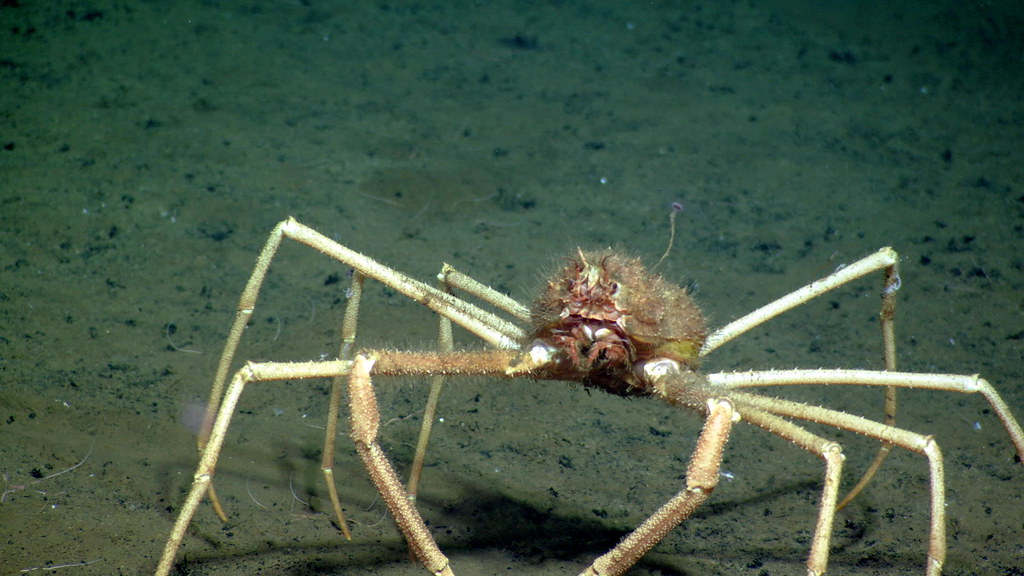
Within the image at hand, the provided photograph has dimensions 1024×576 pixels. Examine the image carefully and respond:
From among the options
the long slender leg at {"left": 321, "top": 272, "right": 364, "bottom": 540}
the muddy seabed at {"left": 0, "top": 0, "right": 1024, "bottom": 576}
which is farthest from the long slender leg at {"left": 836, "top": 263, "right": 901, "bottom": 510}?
the long slender leg at {"left": 321, "top": 272, "right": 364, "bottom": 540}

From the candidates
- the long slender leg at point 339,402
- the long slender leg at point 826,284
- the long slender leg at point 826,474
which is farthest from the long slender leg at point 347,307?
the long slender leg at point 826,474

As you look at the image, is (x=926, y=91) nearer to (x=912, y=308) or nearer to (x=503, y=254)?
(x=912, y=308)

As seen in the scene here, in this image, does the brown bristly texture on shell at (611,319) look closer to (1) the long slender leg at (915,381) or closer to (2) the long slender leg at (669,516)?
(1) the long slender leg at (915,381)

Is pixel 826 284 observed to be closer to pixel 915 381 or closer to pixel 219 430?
pixel 915 381

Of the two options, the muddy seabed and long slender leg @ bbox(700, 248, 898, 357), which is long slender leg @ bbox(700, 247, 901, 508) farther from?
the muddy seabed

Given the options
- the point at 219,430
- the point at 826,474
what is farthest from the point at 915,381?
the point at 219,430

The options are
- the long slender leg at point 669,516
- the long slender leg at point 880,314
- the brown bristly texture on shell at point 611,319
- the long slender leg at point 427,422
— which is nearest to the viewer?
the long slender leg at point 669,516

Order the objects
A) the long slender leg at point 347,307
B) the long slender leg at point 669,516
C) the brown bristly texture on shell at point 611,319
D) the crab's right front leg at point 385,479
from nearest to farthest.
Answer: the long slender leg at point 669,516
the crab's right front leg at point 385,479
the brown bristly texture on shell at point 611,319
the long slender leg at point 347,307

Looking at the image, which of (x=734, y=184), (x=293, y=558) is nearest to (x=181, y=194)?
(x=293, y=558)
